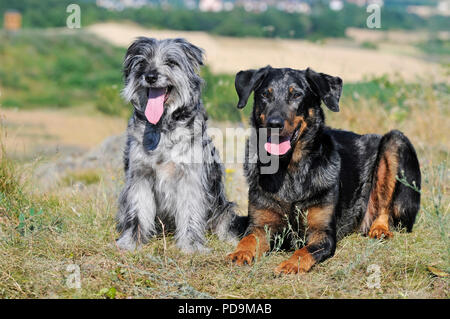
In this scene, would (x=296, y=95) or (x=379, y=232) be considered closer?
(x=296, y=95)

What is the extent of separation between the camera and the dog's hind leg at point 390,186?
18.1 ft

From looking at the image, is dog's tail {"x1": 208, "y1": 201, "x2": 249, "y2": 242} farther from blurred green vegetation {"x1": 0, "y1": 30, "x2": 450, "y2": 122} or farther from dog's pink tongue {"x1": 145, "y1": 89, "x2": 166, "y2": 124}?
blurred green vegetation {"x1": 0, "y1": 30, "x2": 450, "y2": 122}

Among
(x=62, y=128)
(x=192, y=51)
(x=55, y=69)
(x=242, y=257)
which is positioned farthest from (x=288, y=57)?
(x=55, y=69)

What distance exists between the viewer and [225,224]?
5.49 metres

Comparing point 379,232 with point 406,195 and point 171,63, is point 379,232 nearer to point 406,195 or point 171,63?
point 406,195

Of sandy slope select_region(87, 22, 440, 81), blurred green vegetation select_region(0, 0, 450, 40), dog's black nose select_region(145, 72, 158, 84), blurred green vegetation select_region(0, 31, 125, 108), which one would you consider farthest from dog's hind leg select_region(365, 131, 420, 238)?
blurred green vegetation select_region(0, 0, 450, 40)

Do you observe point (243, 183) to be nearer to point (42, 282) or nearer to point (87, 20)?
point (42, 282)

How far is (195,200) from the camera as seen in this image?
501 cm

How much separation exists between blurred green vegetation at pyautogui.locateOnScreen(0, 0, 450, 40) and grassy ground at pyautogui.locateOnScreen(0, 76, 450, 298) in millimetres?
25274

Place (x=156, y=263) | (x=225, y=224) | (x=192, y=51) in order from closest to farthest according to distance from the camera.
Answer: (x=156, y=263) < (x=192, y=51) < (x=225, y=224)

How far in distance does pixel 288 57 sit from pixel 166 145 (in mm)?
→ 9241

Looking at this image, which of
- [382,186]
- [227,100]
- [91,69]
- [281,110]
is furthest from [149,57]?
[91,69]

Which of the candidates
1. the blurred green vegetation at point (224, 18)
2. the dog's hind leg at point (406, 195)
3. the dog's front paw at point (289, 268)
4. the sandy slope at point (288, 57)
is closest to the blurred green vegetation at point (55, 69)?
the sandy slope at point (288, 57)

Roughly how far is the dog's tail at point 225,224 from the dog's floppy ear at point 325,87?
143cm
